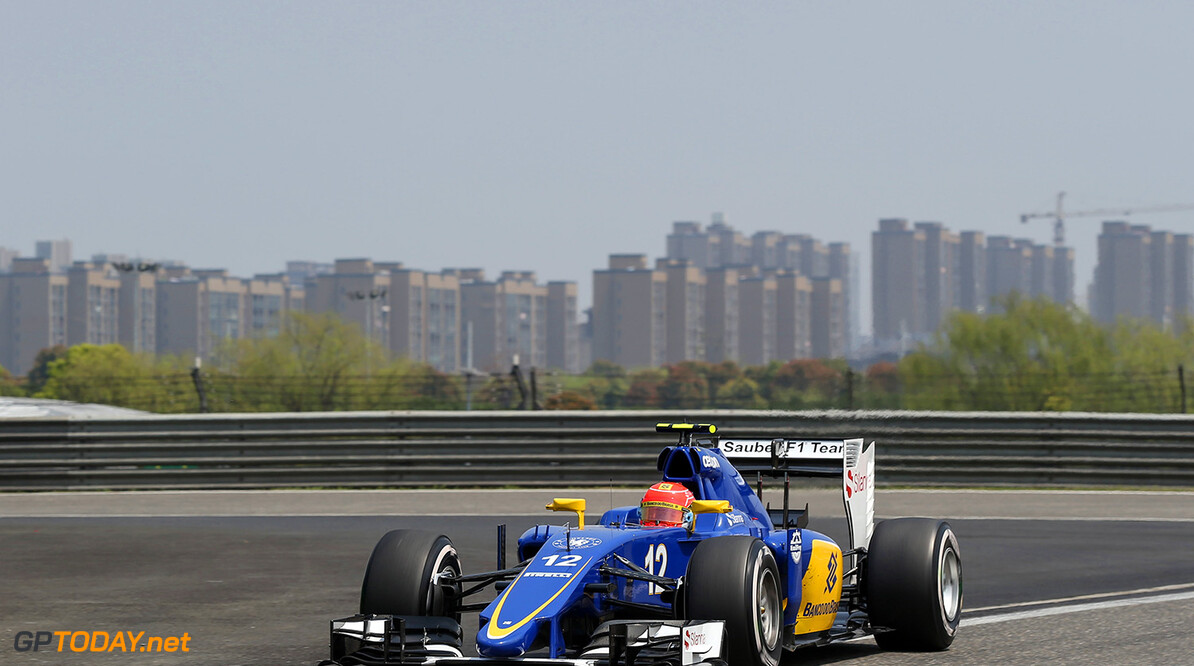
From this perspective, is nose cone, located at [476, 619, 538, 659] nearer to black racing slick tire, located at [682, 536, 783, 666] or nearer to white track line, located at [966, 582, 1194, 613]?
black racing slick tire, located at [682, 536, 783, 666]

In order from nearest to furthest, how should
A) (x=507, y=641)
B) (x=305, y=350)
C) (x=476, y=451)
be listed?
(x=507, y=641), (x=476, y=451), (x=305, y=350)

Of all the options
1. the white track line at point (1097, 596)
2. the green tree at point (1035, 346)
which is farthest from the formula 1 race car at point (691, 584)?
the green tree at point (1035, 346)

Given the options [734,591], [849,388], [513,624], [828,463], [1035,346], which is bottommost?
[513,624]

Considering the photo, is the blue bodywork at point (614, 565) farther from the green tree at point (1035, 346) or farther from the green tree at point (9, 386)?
the green tree at point (1035, 346)

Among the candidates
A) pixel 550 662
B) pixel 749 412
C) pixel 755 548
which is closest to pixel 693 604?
pixel 755 548

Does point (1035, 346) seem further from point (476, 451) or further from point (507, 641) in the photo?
point (507, 641)

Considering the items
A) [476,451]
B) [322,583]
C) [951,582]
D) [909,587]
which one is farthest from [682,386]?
[909,587]

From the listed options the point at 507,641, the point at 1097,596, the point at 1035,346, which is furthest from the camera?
the point at 1035,346

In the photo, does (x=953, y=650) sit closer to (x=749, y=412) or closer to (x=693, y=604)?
(x=693, y=604)

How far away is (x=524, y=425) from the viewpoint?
18.6 metres

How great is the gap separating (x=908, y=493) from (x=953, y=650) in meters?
10.7

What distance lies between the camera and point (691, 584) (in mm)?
6570

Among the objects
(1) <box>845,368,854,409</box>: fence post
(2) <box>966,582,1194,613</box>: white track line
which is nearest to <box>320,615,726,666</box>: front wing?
(2) <box>966,582,1194,613</box>: white track line

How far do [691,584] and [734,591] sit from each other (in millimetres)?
217
